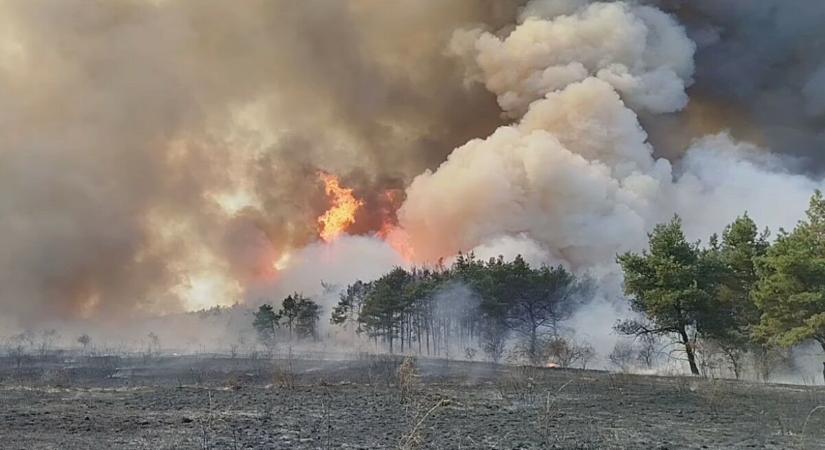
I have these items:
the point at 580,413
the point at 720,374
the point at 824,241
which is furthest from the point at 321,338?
the point at 580,413

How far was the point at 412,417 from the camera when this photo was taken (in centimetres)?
1647

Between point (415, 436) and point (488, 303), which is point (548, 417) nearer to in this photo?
point (415, 436)

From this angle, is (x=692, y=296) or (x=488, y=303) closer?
(x=692, y=296)

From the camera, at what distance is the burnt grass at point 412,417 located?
13297 mm

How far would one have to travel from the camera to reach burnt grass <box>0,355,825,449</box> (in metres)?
13.3

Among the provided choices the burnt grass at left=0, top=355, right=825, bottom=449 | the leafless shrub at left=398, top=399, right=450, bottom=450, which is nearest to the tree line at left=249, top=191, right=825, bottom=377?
the burnt grass at left=0, top=355, right=825, bottom=449

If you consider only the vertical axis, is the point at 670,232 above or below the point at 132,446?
above

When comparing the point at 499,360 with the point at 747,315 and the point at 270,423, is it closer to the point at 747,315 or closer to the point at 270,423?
the point at 747,315

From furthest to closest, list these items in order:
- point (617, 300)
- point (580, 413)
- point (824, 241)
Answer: point (617, 300) < point (824, 241) < point (580, 413)

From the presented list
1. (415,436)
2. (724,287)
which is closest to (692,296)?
(724,287)

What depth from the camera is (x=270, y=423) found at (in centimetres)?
1600

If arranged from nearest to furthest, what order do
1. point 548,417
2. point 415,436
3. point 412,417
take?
point 415,436 → point 412,417 → point 548,417

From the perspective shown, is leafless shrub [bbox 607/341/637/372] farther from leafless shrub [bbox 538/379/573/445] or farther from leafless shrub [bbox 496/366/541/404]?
leafless shrub [bbox 538/379/573/445]

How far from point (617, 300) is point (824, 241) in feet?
144
